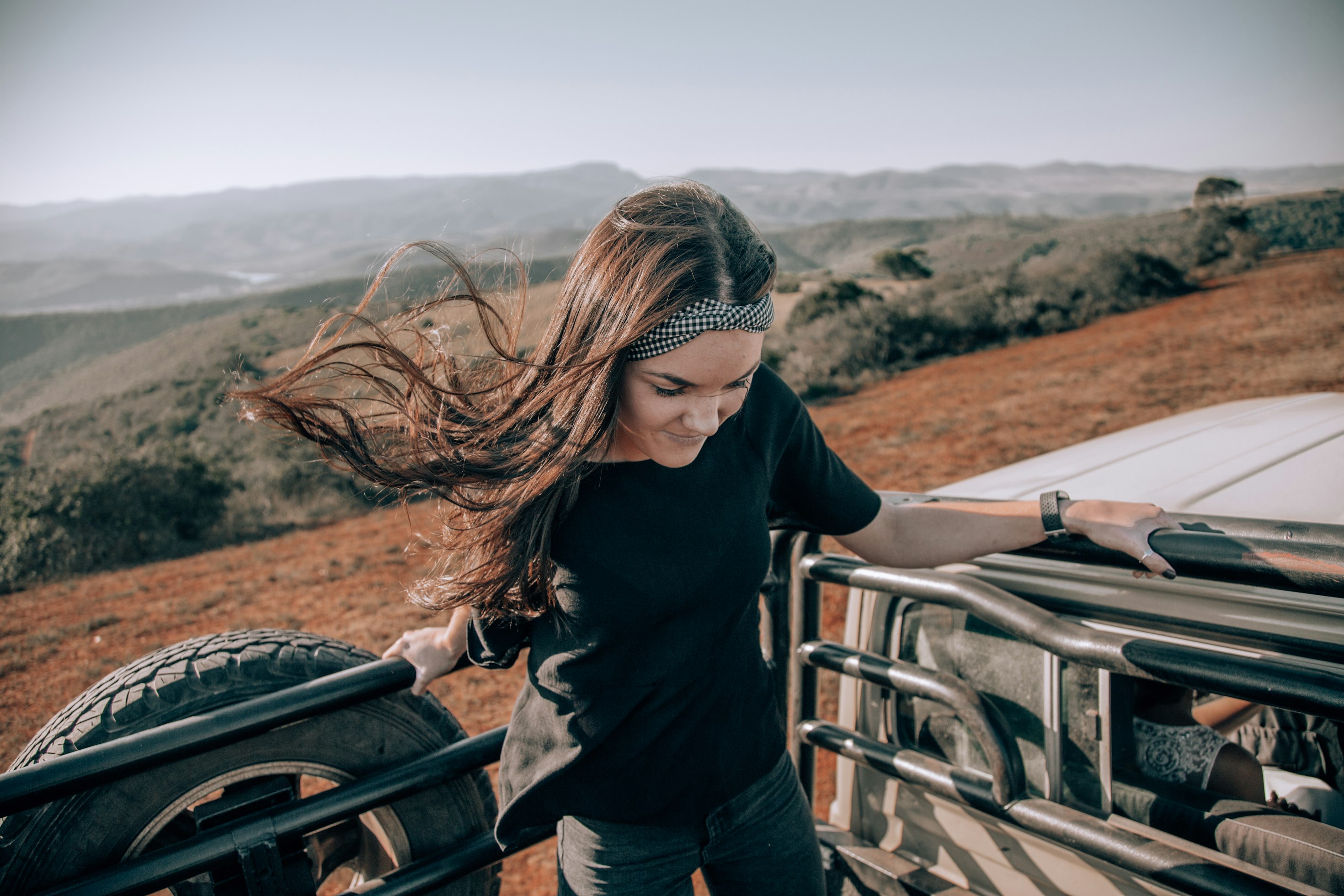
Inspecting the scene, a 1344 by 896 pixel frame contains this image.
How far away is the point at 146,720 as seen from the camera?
1437 millimetres

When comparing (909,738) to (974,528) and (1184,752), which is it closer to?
(1184,752)

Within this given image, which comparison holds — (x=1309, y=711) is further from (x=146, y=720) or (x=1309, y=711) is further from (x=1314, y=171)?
(x=1314, y=171)

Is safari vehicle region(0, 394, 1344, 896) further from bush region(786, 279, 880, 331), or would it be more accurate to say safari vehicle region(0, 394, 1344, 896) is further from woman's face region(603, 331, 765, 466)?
bush region(786, 279, 880, 331)

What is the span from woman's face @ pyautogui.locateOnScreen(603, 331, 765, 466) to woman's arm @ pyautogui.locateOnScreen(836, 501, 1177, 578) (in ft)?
1.70

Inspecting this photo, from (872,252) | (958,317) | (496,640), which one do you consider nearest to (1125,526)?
(496,640)

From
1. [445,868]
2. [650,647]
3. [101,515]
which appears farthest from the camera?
[101,515]

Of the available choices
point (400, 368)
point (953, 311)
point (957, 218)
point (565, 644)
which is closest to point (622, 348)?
point (400, 368)

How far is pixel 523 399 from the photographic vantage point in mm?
1394

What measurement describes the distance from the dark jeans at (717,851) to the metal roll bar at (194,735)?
19.0 inches

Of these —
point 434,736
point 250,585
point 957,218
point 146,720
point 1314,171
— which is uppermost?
point 957,218

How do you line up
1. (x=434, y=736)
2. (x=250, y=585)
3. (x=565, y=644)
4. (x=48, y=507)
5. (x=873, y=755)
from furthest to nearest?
(x=48, y=507) < (x=250, y=585) < (x=873, y=755) < (x=434, y=736) < (x=565, y=644)

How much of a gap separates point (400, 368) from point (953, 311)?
20.6 meters

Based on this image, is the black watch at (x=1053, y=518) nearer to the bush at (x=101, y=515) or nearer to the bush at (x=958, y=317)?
the bush at (x=101, y=515)

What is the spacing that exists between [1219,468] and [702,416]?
180 cm
